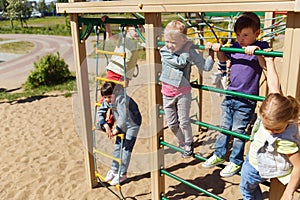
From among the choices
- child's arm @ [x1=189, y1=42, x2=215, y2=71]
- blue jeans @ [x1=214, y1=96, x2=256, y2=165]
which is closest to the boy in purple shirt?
blue jeans @ [x1=214, y1=96, x2=256, y2=165]

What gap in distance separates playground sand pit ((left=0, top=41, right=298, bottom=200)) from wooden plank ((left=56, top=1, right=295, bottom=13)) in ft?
2.42

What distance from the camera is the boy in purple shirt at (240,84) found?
83.6 inches

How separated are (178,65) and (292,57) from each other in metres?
1.01

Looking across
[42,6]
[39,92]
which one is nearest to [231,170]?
[39,92]

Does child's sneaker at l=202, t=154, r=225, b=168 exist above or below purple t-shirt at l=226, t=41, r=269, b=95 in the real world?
below

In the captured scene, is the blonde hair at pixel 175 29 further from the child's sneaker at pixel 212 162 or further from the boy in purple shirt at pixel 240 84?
the child's sneaker at pixel 212 162

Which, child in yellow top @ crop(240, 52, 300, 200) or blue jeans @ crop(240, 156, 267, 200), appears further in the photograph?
blue jeans @ crop(240, 156, 267, 200)

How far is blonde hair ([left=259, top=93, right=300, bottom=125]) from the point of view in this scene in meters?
1.66

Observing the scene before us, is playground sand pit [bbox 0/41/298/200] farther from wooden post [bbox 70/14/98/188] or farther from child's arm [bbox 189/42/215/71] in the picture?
child's arm [bbox 189/42/215/71]

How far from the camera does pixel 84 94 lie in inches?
135

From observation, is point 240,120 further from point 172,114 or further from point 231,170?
point 172,114

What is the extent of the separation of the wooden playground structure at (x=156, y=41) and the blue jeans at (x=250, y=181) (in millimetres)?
539

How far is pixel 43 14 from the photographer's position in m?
63.9

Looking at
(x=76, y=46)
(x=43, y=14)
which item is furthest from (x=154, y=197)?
(x=43, y=14)
